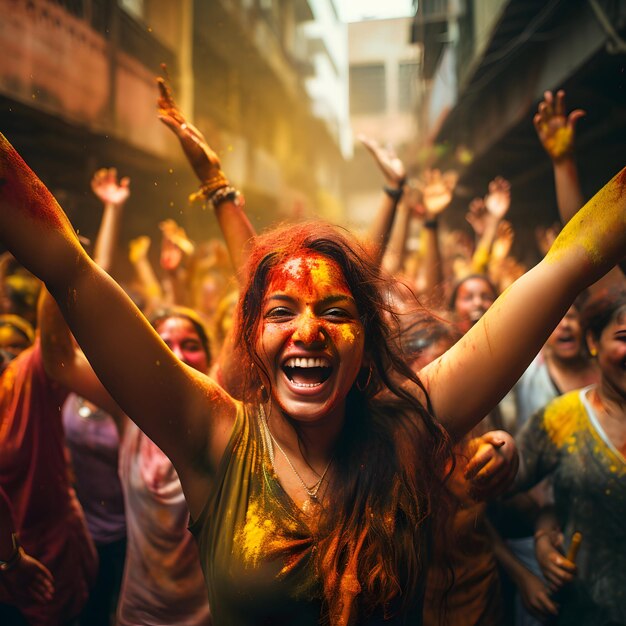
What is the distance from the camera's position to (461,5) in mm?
7336

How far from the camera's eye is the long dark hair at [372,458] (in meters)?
1.22

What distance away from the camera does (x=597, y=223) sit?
4.09 ft

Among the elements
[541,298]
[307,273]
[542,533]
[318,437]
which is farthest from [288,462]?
[542,533]

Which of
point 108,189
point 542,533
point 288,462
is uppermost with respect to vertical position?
point 108,189

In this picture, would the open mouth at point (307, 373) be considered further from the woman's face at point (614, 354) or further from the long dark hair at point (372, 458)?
the woman's face at point (614, 354)

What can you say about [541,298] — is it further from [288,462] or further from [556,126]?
[556,126]

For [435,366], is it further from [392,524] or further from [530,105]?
[530,105]

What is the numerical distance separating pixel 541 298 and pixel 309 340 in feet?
1.82

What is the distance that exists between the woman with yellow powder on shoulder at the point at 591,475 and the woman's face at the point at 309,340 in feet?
3.33

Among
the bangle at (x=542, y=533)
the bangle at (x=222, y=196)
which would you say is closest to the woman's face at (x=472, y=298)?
the bangle at (x=542, y=533)

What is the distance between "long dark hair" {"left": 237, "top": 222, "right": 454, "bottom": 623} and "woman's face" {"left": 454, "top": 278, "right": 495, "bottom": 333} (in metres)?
1.76

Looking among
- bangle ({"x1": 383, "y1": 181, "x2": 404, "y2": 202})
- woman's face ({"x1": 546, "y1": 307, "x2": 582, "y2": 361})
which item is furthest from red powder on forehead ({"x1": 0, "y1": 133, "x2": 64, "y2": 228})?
woman's face ({"x1": 546, "y1": 307, "x2": 582, "y2": 361})

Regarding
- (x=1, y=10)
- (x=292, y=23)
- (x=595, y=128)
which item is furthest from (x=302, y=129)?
(x=1, y=10)

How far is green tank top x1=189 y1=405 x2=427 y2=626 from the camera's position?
1.18m
